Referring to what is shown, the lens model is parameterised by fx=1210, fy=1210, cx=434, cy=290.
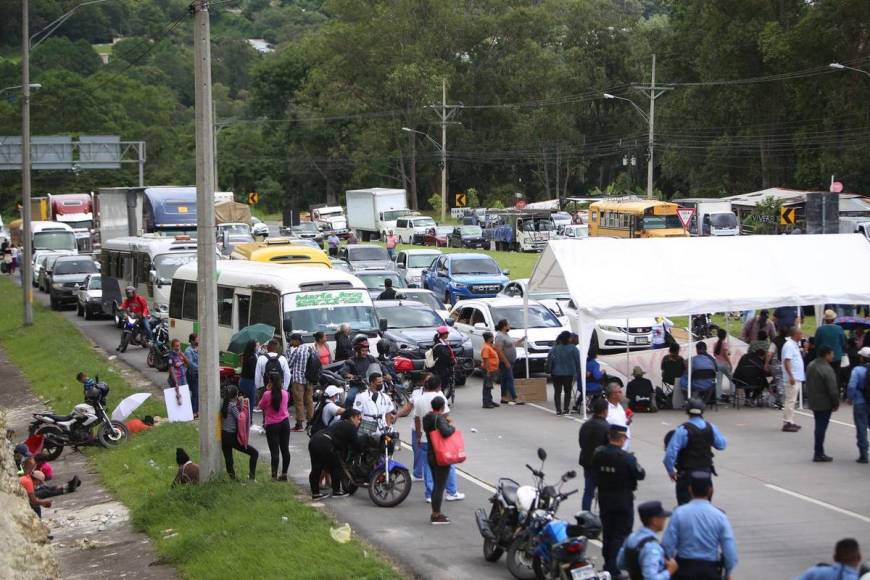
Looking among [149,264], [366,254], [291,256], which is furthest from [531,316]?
[366,254]

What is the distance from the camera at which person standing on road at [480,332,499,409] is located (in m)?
21.9

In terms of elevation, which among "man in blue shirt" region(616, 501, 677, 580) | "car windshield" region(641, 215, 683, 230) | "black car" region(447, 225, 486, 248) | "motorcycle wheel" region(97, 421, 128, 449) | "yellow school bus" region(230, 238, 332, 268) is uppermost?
"car windshield" region(641, 215, 683, 230)

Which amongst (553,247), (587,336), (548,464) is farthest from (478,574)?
(553,247)

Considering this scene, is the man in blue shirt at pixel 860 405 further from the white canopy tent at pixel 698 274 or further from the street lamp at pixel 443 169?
the street lamp at pixel 443 169

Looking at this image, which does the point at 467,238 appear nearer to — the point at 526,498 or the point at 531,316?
the point at 531,316

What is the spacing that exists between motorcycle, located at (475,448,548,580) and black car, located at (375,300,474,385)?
11.4 m

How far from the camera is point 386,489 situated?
14.6m

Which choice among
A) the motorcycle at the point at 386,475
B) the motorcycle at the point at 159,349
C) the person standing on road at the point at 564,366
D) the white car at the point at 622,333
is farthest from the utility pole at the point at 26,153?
the motorcycle at the point at 386,475

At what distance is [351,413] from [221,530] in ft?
6.66

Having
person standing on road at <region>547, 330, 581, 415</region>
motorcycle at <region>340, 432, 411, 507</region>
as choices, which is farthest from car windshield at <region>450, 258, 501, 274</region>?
motorcycle at <region>340, 432, 411, 507</region>

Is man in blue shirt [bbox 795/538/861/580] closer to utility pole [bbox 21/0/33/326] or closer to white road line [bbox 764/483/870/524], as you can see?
white road line [bbox 764/483/870/524]

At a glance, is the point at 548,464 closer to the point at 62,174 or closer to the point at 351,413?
the point at 351,413

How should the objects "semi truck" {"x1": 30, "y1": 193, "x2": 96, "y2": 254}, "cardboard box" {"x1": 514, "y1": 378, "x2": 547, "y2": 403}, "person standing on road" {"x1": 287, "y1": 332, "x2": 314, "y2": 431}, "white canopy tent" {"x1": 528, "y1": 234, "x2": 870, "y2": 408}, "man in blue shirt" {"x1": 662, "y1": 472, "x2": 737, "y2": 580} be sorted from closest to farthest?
"man in blue shirt" {"x1": 662, "y1": 472, "x2": 737, "y2": 580}
"person standing on road" {"x1": 287, "y1": 332, "x2": 314, "y2": 431}
"white canopy tent" {"x1": 528, "y1": 234, "x2": 870, "y2": 408}
"cardboard box" {"x1": 514, "y1": 378, "x2": 547, "y2": 403}
"semi truck" {"x1": 30, "y1": 193, "x2": 96, "y2": 254}

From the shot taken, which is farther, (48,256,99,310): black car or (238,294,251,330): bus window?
(48,256,99,310): black car
